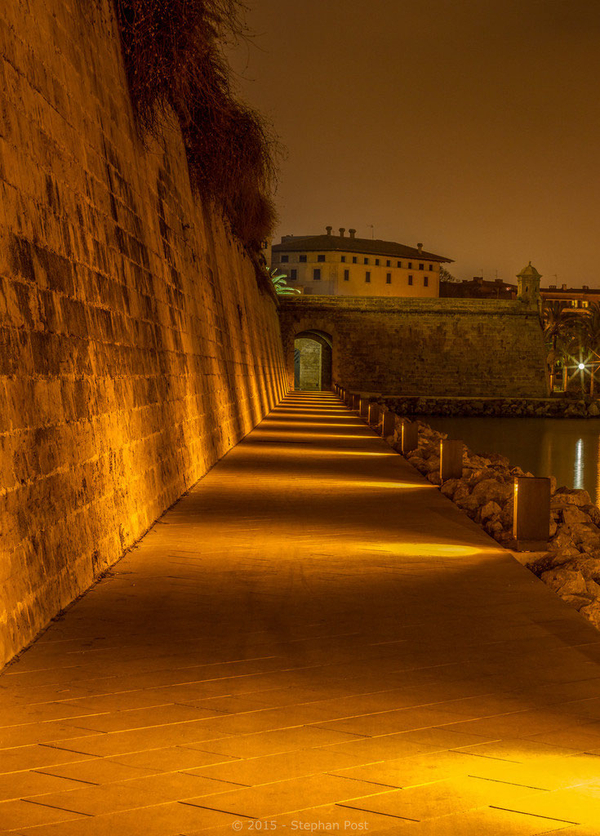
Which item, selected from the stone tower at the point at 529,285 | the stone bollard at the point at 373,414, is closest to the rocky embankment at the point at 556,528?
the stone bollard at the point at 373,414

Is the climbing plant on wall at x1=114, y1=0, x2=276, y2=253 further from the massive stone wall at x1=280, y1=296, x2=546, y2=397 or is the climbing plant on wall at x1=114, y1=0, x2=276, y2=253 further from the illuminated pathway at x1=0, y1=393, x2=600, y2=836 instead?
the massive stone wall at x1=280, y1=296, x2=546, y2=397

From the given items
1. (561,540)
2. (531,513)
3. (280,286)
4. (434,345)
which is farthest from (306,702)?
(280,286)

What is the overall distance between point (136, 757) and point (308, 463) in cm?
1091

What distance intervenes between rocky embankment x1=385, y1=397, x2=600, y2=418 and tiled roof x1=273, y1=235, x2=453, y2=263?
40982 mm

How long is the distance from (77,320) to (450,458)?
7.32m

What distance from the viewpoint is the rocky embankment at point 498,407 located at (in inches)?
2162

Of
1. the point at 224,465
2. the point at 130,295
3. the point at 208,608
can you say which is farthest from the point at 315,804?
the point at 224,465

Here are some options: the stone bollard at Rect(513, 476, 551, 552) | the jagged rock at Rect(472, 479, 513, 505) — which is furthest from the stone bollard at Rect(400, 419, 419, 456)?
the stone bollard at Rect(513, 476, 551, 552)

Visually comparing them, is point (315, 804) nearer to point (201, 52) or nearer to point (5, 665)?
point (5, 665)

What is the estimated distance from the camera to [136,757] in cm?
315

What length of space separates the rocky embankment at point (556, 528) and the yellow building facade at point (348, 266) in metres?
79.9

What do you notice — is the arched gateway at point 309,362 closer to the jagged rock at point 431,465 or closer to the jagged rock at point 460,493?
the jagged rock at point 431,465

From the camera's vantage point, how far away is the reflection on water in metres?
28.1

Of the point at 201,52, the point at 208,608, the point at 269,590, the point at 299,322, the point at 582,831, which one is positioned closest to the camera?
the point at 582,831
